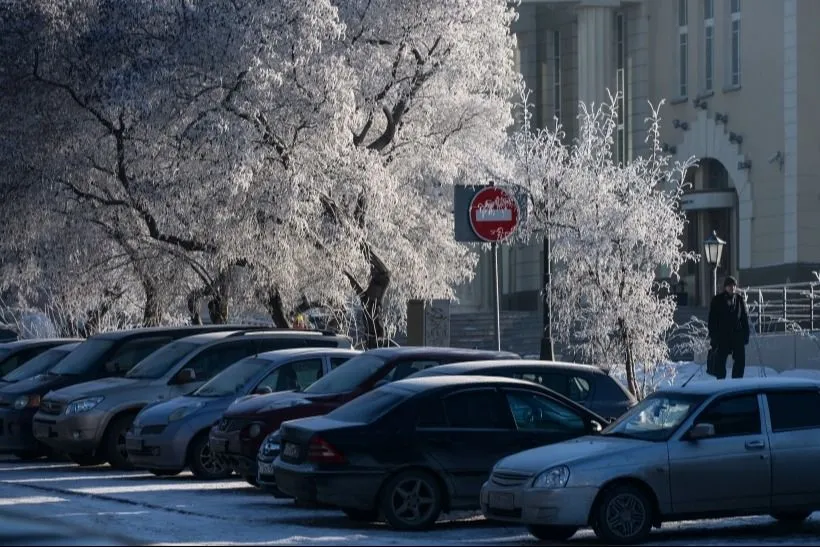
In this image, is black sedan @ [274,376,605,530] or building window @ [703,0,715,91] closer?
black sedan @ [274,376,605,530]

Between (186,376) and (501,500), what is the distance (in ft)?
25.1

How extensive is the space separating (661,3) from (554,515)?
124 feet

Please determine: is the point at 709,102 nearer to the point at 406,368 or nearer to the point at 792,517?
the point at 406,368

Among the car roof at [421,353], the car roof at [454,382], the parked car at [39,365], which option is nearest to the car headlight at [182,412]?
the car roof at [421,353]

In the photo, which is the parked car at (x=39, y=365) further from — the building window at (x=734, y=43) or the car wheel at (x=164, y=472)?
the building window at (x=734, y=43)

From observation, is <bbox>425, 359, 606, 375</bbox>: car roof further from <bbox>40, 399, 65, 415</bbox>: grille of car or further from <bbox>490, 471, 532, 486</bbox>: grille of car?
<bbox>40, 399, 65, 415</bbox>: grille of car

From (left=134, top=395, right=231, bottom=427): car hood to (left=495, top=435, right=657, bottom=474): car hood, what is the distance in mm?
5973

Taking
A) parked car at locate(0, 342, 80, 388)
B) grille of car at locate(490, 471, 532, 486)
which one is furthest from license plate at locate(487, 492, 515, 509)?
parked car at locate(0, 342, 80, 388)

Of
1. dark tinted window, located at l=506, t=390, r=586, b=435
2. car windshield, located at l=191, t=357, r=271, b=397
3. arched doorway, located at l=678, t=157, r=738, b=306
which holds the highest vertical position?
arched doorway, located at l=678, t=157, r=738, b=306

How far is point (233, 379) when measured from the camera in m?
18.6

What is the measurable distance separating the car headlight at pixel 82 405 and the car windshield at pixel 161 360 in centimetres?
79

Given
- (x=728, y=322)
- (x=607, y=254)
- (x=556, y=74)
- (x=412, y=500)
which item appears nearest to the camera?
(x=412, y=500)

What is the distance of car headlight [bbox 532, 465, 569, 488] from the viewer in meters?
12.4

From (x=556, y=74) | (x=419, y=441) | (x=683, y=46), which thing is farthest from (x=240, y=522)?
(x=556, y=74)
